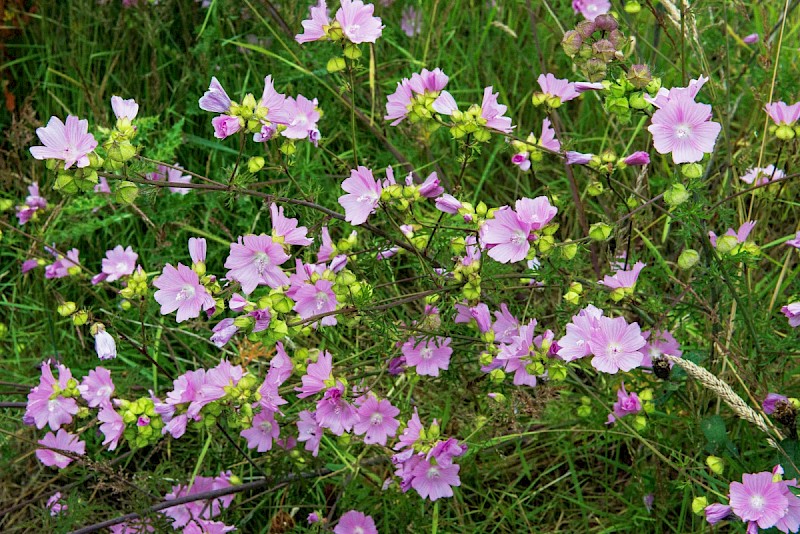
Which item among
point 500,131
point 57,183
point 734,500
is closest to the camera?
point 57,183

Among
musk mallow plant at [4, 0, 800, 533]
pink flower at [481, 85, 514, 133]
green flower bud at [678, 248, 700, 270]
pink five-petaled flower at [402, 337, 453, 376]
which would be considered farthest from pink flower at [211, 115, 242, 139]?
green flower bud at [678, 248, 700, 270]

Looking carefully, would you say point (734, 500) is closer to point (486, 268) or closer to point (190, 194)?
point (486, 268)

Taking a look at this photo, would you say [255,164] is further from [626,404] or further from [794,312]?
[794,312]

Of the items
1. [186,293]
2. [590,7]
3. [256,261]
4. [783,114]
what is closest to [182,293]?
[186,293]

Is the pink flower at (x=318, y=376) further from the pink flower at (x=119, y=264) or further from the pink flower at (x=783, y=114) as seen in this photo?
the pink flower at (x=783, y=114)

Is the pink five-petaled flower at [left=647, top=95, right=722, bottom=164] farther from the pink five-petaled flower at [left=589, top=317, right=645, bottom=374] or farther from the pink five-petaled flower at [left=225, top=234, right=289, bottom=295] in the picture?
the pink five-petaled flower at [left=225, top=234, right=289, bottom=295]

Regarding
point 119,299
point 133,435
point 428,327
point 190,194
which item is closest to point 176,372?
point 119,299
